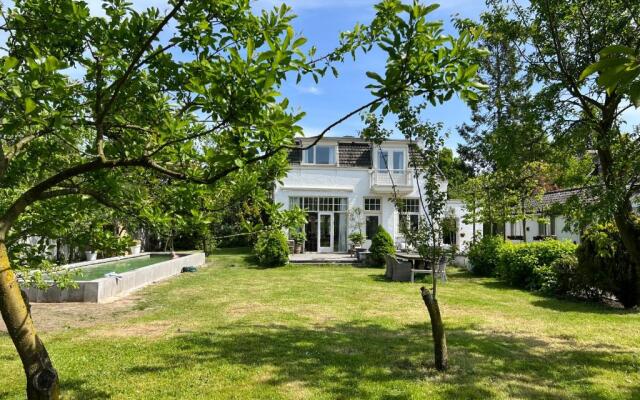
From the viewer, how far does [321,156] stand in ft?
95.7

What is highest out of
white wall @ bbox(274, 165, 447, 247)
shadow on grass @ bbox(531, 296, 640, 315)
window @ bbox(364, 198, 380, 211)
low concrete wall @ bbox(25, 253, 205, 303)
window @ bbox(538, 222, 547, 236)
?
white wall @ bbox(274, 165, 447, 247)

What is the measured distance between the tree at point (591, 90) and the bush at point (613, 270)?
4937mm

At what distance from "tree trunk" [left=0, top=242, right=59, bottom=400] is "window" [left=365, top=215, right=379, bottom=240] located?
1042 inches

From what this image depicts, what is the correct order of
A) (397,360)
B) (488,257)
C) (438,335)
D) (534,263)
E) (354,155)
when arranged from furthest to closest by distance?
(354,155)
(488,257)
(534,263)
(397,360)
(438,335)

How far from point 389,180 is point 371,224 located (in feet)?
9.61

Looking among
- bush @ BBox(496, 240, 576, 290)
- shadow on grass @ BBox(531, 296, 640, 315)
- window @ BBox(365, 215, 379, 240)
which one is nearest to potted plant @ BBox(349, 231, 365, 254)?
window @ BBox(365, 215, 379, 240)

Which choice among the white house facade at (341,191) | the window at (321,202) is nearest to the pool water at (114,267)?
the window at (321,202)

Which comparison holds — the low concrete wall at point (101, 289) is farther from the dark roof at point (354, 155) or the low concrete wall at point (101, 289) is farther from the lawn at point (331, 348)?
the dark roof at point (354, 155)

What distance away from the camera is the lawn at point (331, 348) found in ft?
18.6

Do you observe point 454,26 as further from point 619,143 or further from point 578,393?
point 578,393

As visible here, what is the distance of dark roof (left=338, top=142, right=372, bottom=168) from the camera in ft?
96.8

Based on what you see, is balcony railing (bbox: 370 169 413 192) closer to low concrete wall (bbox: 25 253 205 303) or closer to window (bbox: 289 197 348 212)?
window (bbox: 289 197 348 212)

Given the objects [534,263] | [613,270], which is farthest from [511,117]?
[534,263]

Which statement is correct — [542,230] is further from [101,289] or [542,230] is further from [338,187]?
[101,289]
